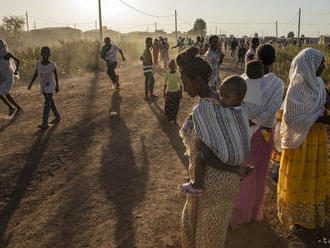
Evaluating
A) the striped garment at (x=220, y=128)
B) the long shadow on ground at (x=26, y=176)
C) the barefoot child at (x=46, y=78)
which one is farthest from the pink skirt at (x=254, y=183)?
the barefoot child at (x=46, y=78)

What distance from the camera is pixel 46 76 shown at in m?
7.39

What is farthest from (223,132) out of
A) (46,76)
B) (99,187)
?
(46,76)

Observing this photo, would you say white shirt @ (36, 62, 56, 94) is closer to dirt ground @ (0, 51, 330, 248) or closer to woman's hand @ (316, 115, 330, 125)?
dirt ground @ (0, 51, 330, 248)

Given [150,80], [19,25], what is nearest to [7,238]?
[150,80]

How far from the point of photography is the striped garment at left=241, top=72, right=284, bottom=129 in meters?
3.46

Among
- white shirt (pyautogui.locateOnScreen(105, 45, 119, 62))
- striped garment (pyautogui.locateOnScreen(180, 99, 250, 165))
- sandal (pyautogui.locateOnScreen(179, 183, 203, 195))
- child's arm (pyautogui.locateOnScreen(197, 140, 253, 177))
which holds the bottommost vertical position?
sandal (pyautogui.locateOnScreen(179, 183, 203, 195))

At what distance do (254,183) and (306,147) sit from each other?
660 millimetres

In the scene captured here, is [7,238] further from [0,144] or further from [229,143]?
[0,144]

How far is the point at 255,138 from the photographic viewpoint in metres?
3.57

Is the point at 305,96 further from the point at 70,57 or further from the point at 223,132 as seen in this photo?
the point at 70,57

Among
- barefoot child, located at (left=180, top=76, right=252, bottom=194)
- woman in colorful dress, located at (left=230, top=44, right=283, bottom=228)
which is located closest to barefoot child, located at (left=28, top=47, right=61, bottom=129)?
woman in colorful dress, located at (left=230, top=44, right=283, bottom=228)

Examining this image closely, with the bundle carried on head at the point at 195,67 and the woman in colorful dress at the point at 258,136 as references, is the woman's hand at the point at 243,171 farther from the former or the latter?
the woman in colorful dress at the point at 258,136

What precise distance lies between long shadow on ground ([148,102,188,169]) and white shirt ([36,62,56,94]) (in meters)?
2.67

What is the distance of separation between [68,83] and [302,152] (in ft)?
41.0
